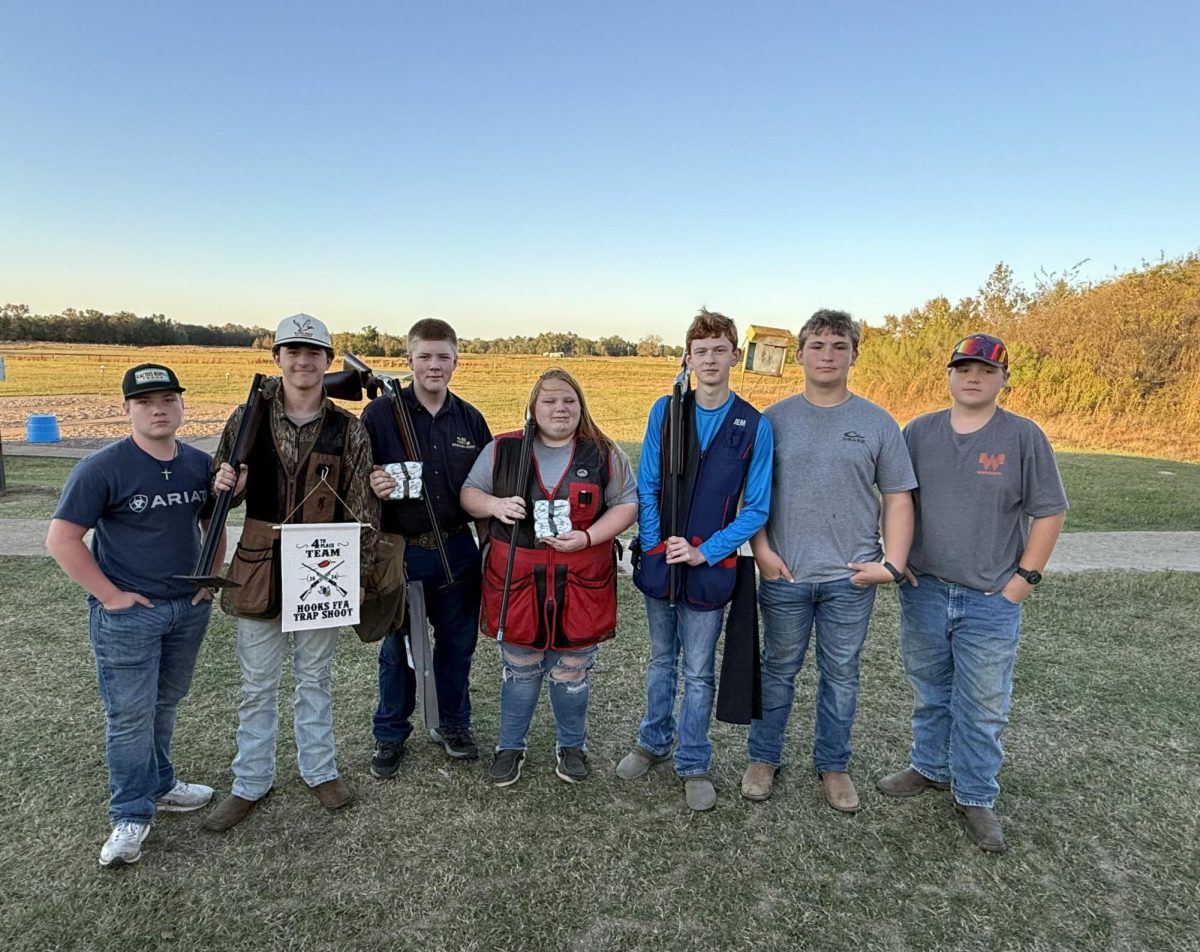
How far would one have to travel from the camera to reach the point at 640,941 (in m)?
2.50

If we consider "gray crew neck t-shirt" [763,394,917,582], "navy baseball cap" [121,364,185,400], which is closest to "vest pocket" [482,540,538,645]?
"gray crew neck t-shirt" [763,394,917,582]

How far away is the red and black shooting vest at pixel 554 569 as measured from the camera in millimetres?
3148

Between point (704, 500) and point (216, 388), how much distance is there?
130ft

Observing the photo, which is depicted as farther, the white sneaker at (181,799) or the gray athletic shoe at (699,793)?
the gray athletic shoe at (699,793)

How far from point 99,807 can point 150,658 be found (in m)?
0.94

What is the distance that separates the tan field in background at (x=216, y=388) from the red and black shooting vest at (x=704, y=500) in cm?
933

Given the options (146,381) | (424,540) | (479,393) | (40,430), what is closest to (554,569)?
(424,540)

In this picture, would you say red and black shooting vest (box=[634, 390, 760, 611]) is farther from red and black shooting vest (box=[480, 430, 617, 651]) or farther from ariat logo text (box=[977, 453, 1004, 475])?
ariat logo text (box=[977, 453, 1004, 475])

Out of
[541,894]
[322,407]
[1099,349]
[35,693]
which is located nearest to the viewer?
[541,894]

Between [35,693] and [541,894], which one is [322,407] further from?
[35,693]

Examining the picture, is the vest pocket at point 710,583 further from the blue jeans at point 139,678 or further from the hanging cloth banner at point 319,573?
the blue jeans at point 139,678

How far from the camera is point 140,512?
266 cm

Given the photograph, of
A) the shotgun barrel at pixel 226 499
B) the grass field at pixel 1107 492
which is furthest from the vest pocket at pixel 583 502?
the grass field at pixel 1107 492

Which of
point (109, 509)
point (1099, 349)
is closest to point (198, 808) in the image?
point (109, 509)
